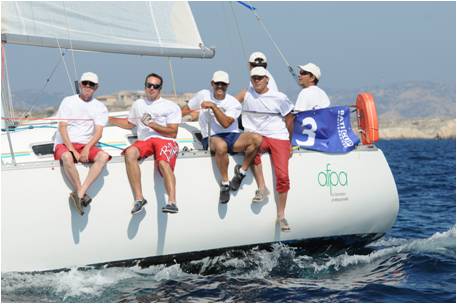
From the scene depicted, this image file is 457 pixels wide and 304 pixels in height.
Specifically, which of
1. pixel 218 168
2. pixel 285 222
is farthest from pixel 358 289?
pixel 218 168

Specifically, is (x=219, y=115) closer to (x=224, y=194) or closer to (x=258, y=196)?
(x=224, y=194)

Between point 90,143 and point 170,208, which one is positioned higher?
point 90,143

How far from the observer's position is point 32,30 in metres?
8.08

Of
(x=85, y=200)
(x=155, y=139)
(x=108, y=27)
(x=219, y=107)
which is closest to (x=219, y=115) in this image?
(x=219, y=107)

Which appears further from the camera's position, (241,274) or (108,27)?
(108,27)

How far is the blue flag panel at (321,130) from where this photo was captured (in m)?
8.22

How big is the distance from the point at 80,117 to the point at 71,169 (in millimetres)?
568

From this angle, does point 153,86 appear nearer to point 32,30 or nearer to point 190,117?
point 190,117

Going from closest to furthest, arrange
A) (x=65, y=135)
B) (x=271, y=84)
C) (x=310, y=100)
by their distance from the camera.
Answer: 1. (x=65, y=135)
2. (x=271, y=84)
3. (x=310, y=100)

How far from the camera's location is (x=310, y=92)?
8.33 meters

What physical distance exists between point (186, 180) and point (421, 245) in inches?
135

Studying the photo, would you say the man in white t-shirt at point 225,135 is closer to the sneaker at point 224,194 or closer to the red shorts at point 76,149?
the sneaker at point 224,194

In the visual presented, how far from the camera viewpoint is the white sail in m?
8.05

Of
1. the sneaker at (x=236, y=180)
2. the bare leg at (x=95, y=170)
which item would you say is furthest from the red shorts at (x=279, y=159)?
the bare leg at (x=95, y=170)
